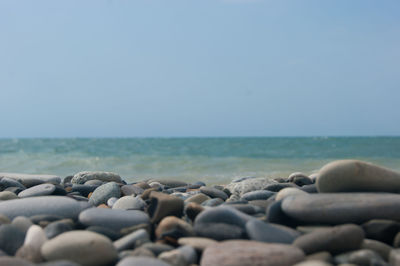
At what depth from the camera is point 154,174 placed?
9.25 metres

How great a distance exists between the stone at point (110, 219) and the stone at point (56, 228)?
10 cm

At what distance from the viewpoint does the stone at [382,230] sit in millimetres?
2133

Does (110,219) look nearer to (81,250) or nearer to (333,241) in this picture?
(81,250)

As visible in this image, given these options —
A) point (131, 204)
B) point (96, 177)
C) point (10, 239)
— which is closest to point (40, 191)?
point (131, 204)

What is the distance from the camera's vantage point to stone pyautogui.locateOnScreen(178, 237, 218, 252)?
1989mm

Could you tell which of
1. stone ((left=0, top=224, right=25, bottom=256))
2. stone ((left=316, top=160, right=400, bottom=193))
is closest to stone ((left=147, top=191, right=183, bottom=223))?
stone ((left=0, top=224, right=25, bottom=256))

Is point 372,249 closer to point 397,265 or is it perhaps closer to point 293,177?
point 397,265

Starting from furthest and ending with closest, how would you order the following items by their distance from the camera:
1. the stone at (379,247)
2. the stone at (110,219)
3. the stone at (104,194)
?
the stone at (104,194) < the stone at (110,219) < the stone at (379,247)

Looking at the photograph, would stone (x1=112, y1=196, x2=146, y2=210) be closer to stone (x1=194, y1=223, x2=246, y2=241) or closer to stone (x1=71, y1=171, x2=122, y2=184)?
stone (x1=194, y1=223, x2=246, y2=241)

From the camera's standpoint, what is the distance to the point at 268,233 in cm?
208

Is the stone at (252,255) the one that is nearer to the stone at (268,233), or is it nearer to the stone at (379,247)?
the stone at (268,233)

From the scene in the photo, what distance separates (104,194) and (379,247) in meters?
2.20

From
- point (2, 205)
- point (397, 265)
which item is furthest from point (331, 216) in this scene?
point (2, 205)

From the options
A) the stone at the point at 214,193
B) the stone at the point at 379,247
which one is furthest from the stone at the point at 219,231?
the stone at the point at 214,193
